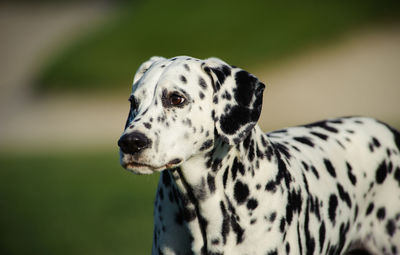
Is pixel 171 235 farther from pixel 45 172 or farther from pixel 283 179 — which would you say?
pixel 45 172

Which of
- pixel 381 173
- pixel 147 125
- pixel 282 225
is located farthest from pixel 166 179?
pixel 381 173

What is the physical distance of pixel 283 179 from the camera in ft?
12.9

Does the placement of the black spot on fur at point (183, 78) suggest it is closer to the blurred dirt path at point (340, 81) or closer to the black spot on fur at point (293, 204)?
the black spot on fur at point (293, 204)

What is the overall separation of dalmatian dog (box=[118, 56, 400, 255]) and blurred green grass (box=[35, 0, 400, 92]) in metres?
19.5

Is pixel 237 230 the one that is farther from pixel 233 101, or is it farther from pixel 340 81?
pixel 340 81

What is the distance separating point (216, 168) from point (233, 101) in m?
0.47

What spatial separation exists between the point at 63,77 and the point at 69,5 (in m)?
16.8

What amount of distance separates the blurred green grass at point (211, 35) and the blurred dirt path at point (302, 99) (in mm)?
781

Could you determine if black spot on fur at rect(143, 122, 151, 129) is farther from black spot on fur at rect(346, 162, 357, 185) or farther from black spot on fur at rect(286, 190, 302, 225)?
black spot on fur at rect(346, 162, 357, 185)

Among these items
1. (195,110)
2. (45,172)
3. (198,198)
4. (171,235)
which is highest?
(195,110)

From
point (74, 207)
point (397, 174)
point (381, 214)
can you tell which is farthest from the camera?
point (74, 207)

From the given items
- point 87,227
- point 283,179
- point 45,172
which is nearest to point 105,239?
point 87,227

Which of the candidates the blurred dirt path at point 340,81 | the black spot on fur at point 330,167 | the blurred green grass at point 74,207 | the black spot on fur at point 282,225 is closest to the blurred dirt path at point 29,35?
the blurred dirt path at point 340,81

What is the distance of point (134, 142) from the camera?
11.2 ft
